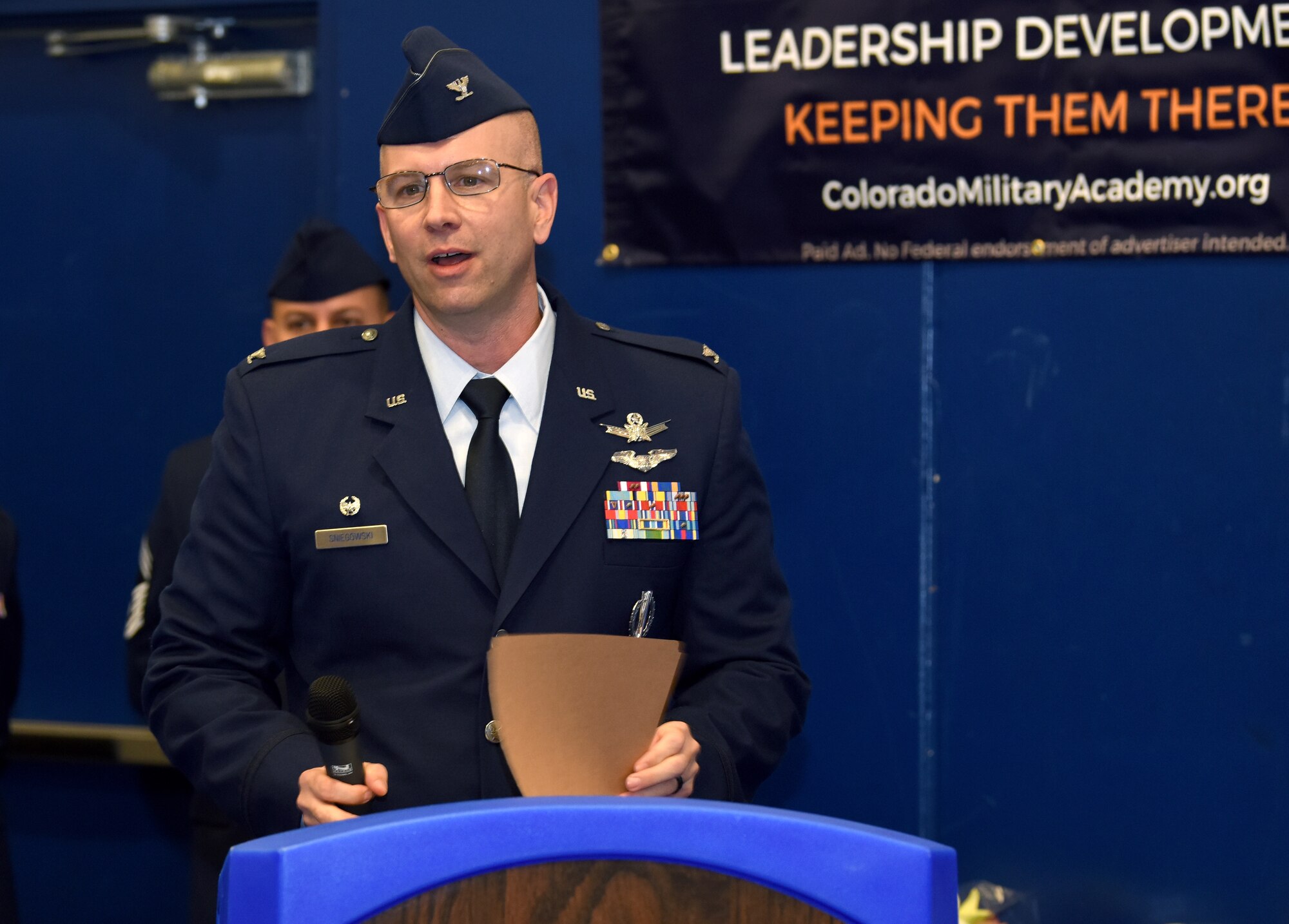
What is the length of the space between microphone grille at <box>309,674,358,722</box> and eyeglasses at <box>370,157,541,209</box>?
2.11ft

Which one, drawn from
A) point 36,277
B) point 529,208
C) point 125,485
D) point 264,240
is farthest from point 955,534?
point 36,277

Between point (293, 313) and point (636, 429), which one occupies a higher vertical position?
point (293, 313)

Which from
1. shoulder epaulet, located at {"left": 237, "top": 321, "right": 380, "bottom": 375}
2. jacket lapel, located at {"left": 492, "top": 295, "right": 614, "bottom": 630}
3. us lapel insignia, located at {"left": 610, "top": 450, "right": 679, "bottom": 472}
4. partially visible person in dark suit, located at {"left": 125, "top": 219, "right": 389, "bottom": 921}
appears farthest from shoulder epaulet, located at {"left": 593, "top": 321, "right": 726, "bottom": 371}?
partially visible person in dark suit, located at {"left": 125, "top": 219, "right": 389, "bottom": 921}

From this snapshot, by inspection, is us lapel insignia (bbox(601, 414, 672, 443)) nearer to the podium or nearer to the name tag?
the name tag

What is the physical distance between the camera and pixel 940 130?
2486 mm

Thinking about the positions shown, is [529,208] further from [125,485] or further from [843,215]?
[125,485]

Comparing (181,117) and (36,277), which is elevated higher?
(181,117)

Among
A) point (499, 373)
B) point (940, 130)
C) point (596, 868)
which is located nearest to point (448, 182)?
point (499, 373)

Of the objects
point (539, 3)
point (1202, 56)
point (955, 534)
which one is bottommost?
point (955, 534)

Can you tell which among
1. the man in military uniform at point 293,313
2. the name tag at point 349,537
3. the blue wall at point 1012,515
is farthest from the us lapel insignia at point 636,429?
the man in military uniform at point 293,313

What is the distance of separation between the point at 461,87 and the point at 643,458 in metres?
0.48

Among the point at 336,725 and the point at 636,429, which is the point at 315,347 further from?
the point at 336,725

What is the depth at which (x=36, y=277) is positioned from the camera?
10.8 ft

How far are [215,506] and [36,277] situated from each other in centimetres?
198
